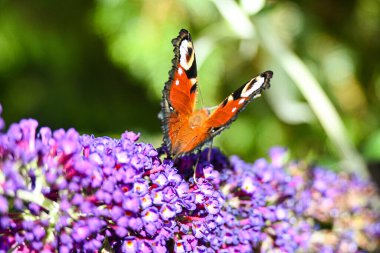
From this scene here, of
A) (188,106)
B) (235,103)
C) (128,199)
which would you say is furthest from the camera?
(188,106)

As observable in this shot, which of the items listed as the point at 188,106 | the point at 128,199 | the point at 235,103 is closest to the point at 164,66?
the point at 188,106

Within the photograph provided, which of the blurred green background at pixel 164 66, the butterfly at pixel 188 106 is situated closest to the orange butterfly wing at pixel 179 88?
the butterfly at pixel 188 106

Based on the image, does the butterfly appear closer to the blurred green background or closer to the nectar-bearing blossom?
the nectar-bearing blossom

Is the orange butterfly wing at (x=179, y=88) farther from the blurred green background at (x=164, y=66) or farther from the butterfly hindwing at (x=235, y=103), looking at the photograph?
the blurred green background at (x=164, y=66)

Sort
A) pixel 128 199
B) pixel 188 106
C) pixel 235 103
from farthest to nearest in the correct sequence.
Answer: pixel 188 106
pixel 235 103
pixel 128 199

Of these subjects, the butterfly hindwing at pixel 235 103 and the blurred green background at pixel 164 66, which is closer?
the butterfly hindwing at pixel 235 103

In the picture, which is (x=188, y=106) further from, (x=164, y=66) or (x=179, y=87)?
(x=164, y=66)
